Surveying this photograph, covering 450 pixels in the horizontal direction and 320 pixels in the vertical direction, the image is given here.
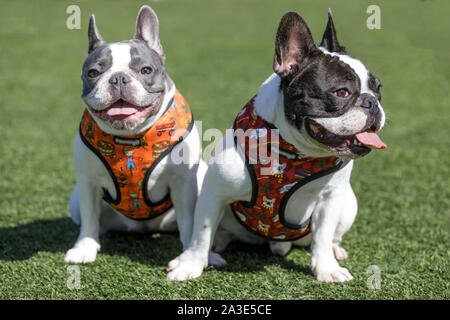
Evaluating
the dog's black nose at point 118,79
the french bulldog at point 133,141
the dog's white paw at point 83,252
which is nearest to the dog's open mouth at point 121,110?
the french bulldog at point 133,141

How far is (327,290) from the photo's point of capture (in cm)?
321

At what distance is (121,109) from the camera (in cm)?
322

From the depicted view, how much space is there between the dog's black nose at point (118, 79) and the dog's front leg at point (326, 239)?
54.5 inches

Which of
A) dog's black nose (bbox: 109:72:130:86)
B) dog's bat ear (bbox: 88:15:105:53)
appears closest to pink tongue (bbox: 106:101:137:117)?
dog's black nose (bbox: 109:72:130:86)

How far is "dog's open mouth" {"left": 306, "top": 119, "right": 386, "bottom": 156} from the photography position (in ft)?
9.44

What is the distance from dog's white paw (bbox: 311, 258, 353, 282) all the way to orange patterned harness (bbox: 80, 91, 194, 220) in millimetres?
1158

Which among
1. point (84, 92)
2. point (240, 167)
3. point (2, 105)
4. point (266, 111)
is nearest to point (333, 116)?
point (266, 111)

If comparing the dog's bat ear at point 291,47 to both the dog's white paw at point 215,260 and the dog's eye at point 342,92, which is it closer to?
the dog's eye at point 342,92

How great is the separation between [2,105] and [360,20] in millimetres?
8789

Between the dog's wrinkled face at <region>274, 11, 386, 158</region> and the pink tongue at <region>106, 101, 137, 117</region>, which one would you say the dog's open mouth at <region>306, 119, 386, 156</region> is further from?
the pink tongue at <region>106, 101, 137, 117</region>
